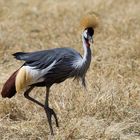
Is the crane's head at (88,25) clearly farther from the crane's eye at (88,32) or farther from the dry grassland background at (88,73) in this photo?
the dry grassland background at (88,73)

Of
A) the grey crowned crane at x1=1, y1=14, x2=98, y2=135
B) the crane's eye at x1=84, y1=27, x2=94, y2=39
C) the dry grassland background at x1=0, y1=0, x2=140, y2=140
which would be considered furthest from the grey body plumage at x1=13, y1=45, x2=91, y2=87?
the dry grassland background at x1=0, y1=0, x2=140, y2=140

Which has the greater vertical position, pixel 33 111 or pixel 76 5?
pixel 76 5

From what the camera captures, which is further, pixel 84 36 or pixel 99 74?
pixel 99 74

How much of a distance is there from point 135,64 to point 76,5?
3.18m

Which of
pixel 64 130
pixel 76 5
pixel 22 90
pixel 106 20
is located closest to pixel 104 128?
pixel 64 130

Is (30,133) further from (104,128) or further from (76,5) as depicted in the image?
(76,5)

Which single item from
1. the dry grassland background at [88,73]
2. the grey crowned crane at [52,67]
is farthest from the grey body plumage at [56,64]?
the dry grassland background at [88,73]

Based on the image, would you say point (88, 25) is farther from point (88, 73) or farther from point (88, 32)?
point (88, 73)

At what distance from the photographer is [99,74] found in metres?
6.84

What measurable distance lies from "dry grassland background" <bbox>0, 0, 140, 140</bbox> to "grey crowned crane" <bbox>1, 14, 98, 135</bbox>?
0.29 metres

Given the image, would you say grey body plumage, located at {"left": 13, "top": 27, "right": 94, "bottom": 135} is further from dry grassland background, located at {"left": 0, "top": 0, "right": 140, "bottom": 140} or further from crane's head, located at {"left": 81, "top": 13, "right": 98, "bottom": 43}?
dry grassland background, located at {"left": 0, "top": 0, "right": 140, "bottom": 140}

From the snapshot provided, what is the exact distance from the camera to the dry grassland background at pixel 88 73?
5242 mm

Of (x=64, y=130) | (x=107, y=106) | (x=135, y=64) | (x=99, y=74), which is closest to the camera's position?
(x=64, y=130)

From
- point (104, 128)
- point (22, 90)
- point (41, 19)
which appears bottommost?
point (104, 128)
